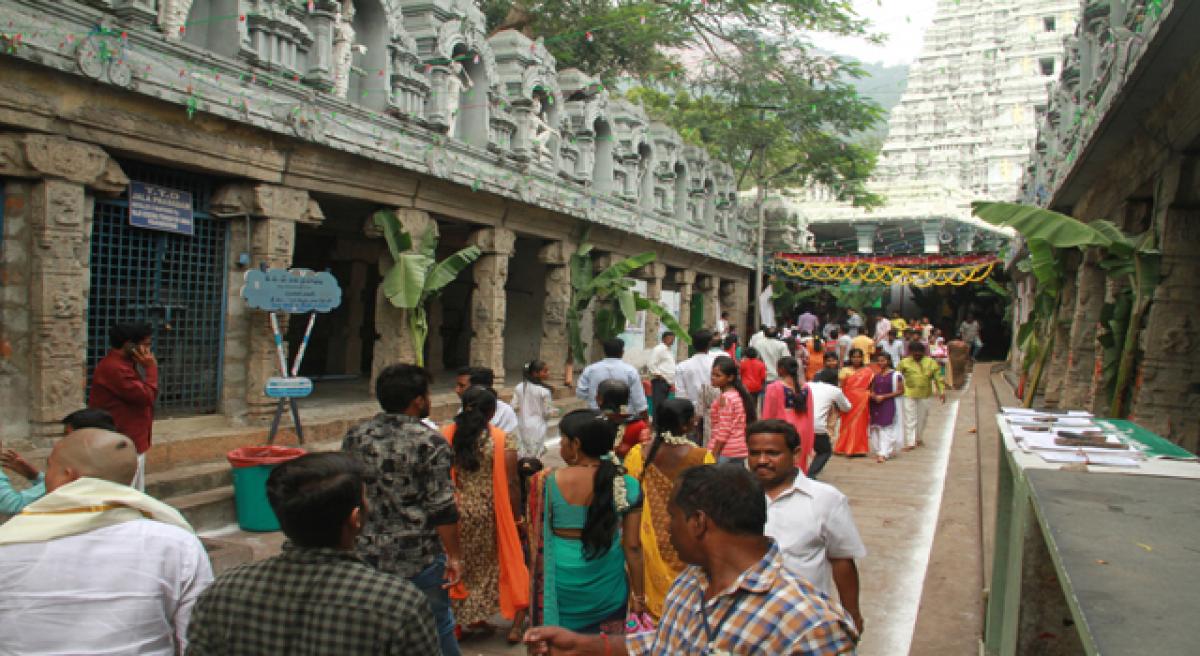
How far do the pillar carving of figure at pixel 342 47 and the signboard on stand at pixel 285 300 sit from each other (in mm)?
1984

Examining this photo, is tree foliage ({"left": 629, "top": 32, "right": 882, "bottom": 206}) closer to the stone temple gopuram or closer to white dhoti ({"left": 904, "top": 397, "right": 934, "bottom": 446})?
the stone temple gopuram

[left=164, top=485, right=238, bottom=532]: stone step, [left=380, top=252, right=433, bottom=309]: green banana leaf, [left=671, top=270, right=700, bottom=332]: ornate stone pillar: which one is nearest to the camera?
[left=164, top=485, right=238, bottom=532]: stone step

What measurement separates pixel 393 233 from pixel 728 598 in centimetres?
775

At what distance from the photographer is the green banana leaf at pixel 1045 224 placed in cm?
588

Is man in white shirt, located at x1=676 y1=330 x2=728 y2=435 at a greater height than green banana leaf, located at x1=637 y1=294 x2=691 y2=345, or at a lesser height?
lesser

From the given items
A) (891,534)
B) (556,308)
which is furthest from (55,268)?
(556,308)

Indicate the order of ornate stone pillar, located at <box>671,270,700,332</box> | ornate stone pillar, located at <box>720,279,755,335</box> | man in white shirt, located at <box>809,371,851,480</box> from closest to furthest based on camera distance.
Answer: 1. man in white shirt, located at <box>809,371,851,480</box>
2. ornate stone pillar, located at <box>671,270,700,332</box>
3. ornate stone pillar, located at <box>720,279,755,335</box>

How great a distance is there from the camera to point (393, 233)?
355 inches

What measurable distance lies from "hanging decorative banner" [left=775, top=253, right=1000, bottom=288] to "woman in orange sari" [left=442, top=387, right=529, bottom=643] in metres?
20.1

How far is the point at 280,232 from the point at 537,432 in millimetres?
3239

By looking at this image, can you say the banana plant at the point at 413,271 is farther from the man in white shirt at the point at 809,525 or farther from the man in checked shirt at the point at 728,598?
the man in checked shirt at the point at 728,598

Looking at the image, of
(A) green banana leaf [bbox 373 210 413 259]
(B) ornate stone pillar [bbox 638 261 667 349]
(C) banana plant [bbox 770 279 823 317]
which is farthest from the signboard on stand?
(C) banana plant [bbox 770 279 823 317]

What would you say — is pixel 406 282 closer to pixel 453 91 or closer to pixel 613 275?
pixel 453 91

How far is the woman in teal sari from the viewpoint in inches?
131
